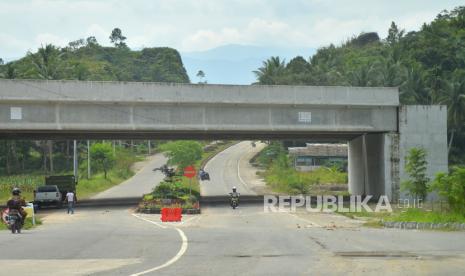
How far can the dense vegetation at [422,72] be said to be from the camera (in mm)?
76000

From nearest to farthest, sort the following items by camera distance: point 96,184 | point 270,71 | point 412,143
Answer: point 412,143 → point 96,184 → point 270,71

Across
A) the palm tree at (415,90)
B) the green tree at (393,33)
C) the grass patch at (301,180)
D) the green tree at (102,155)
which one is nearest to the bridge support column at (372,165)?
the grass patch at (301,180)

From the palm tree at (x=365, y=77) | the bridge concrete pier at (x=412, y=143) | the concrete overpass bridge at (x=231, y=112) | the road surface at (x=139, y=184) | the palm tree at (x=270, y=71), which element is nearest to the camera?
the concrete overpass bridge at (x=231, y=112)

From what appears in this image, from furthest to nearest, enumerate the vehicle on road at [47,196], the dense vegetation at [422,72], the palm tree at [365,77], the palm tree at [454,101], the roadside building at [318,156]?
the roadside building at [318,156], the palm tree at [365,77], the dense vegetation at [422,72], the palm tree at [454,101], the vehicle on road at [47,196]

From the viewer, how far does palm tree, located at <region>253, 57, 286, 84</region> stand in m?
110

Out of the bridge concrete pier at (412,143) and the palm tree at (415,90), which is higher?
the palm tree at (415,90)

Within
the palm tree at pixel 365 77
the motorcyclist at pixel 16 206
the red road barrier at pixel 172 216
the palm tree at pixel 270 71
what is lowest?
the red road barrier at pixel 172 216

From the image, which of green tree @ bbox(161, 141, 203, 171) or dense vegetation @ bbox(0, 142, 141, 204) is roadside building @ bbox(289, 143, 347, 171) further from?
dense vegetation @ bbox(0, 142, 141, 204)

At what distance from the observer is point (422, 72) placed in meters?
82.1

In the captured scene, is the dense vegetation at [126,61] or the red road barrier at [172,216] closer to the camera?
the red road barrier at [172,216]

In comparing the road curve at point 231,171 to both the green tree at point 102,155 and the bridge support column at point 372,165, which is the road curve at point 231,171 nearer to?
the green tree at point 102,155

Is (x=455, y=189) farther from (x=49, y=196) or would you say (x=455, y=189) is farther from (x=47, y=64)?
(x=47, y=64)

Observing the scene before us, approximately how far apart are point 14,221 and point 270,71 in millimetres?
91851

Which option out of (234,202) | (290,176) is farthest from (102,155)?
(234,202)
